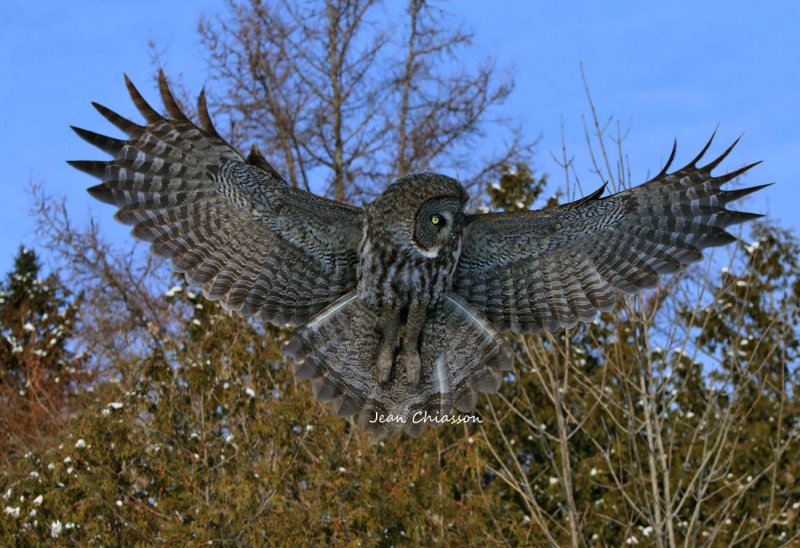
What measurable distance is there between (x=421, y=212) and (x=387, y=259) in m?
0.35

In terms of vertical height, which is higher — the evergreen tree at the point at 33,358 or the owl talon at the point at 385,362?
the evergreen tree at the point at 33,358

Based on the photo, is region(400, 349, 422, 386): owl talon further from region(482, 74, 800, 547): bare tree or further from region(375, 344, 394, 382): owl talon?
region(482, 74, 800, 547): bare tree

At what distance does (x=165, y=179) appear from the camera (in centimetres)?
505

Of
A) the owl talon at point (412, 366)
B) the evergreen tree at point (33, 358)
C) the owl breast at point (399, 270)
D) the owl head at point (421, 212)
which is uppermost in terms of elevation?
the evergreen tree at point (33, 358)

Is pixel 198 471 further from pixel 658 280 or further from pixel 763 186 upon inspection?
pixel 763 186

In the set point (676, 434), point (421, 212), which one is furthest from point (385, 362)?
point (676, 434)

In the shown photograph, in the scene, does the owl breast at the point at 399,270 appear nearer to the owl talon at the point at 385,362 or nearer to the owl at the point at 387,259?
the owl at the point at 387,259

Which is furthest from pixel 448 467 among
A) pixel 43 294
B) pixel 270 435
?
pixel 43 294

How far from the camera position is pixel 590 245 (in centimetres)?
547

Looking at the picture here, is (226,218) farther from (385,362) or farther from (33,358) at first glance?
(33,358)

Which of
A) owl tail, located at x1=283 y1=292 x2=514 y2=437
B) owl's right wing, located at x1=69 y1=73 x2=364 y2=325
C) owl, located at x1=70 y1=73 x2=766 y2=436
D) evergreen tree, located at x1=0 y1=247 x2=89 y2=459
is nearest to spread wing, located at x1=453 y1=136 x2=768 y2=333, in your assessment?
owl, located at x1=70 y1=73 x2=766 y2=436

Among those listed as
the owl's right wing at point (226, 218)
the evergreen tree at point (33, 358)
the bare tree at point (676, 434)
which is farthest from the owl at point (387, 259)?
the evergreen tree at point (33, 358)

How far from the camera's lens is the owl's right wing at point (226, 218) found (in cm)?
495

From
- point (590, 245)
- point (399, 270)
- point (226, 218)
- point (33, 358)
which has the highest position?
point (33, 358)
